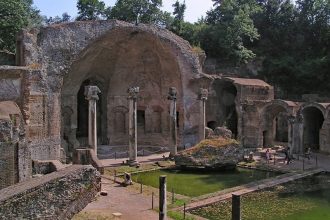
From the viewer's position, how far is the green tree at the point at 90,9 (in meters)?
Result: 56.1

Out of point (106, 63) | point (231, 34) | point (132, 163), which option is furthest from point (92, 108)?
point (231, 34)

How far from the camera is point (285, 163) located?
96.7 feet

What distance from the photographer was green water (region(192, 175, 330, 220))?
17.5 m

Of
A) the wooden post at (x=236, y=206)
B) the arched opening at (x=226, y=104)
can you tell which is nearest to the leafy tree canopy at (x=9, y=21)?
the arched opening at (x=226, y=104)

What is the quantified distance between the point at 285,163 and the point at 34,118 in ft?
56.2

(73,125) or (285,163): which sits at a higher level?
(73,125)

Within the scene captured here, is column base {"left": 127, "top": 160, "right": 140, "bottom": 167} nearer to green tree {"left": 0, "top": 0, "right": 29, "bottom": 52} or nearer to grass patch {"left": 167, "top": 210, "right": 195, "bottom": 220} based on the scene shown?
grass patch {"left": 167, "top": 210, "right": 195, "bottom": 220}

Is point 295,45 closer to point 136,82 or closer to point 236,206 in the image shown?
point 136,82

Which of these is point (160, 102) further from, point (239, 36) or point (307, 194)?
point (307, 194)

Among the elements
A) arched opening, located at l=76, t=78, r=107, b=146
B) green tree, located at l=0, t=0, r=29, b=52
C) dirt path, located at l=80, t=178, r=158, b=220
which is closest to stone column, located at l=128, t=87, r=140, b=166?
dirt path, located at l=80, t=178, r=158, b=220

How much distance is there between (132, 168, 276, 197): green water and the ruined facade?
7.36m

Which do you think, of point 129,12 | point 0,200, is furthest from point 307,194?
point 129,12

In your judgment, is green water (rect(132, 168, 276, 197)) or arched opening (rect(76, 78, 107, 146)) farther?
arched opening (rect(76, 78, 107, 146))

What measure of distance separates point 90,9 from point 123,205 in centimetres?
4250
